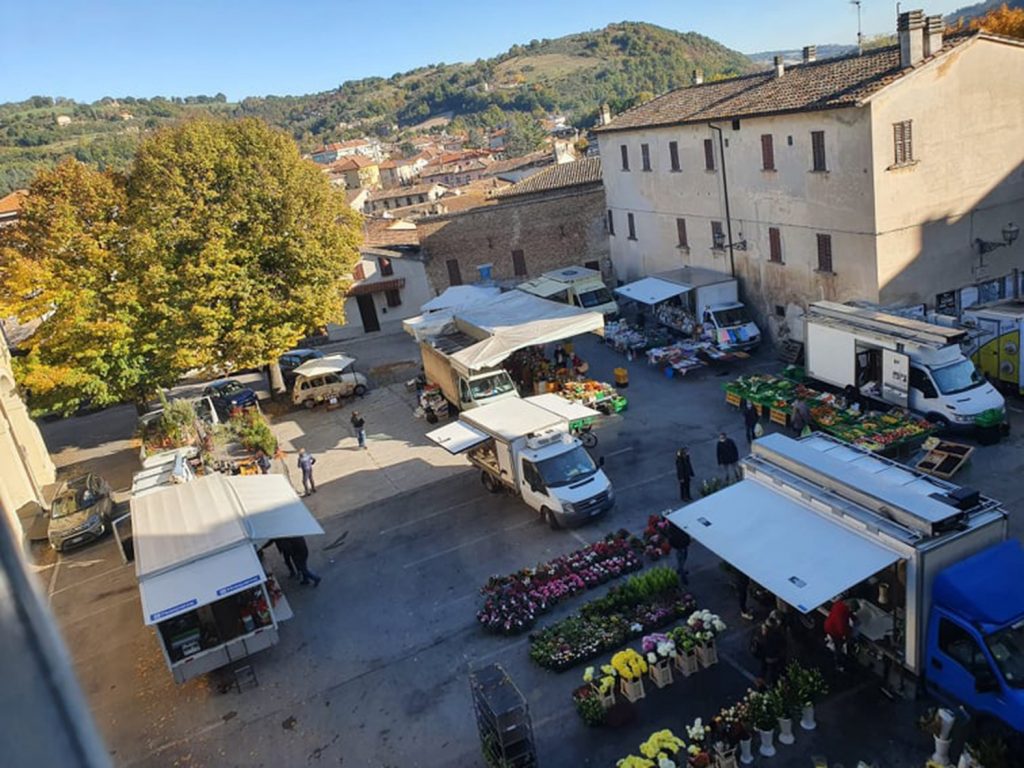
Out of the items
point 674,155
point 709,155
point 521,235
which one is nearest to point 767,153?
point 709,155

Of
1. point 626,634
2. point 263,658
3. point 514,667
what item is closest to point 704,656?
point 626,634

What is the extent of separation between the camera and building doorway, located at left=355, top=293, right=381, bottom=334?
39156 mm

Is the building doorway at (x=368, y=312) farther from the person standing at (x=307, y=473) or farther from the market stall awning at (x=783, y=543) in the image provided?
the market stall awning at (x=783, y=543)

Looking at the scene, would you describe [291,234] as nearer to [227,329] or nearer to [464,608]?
[227,329]

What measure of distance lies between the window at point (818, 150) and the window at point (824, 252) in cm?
207

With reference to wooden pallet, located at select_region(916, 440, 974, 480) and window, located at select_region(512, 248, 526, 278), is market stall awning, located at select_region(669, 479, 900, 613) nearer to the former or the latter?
wooden pallet, located at select_region(916, 440, 974, 480)

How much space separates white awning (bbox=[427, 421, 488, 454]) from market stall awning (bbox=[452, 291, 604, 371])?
154 inches

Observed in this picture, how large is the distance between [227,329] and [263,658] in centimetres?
1461

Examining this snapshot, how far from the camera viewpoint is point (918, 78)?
2175 cm

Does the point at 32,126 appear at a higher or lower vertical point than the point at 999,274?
higher

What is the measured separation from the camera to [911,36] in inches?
857

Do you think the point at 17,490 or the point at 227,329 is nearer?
the point at 17,490

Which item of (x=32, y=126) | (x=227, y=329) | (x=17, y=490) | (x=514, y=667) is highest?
(x=32, y=126)

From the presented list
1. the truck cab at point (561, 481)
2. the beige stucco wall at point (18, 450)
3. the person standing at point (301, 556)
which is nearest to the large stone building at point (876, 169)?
the truck cab at point (561, 481)
